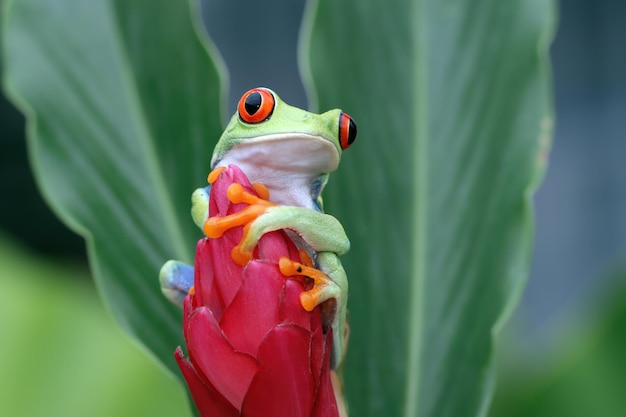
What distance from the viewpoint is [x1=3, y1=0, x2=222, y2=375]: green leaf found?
0.83 m

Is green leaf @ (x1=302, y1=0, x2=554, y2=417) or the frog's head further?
green leaf @ (x1=302, y1=0, x2=554, y2=417)

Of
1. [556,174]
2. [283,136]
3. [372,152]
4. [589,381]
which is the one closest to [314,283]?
[283,136]

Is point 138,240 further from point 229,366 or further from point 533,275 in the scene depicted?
point 533,275

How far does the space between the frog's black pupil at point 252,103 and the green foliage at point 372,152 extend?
274 millimetres

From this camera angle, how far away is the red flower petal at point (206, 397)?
0.57m

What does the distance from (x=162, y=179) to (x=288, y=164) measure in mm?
336

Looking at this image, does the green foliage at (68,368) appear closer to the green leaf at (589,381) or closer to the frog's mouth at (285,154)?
the green leaf at (589,381)

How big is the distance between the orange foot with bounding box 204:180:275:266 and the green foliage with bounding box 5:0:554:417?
26 cm

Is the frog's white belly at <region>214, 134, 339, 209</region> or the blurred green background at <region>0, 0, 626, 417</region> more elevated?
the frog's white belly at <region>214, 134, 339, 209</region>

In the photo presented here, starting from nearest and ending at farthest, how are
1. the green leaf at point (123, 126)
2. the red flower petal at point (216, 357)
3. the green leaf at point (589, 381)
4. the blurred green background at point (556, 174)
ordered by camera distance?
the red flower petal at point (216, 357)
the green leaf at point (123, 126)
the green leaf at point (589, 381)
the blurred green background at point (556, 174)

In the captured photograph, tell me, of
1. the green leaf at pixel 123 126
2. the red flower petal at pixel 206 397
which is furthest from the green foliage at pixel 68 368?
the red flower petal at pixel 206 397

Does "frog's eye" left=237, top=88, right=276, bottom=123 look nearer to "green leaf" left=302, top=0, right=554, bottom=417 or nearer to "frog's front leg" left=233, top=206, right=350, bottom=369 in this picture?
"frog's front leg" left=233, top=206, right=350, bottom=369

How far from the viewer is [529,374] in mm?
1643

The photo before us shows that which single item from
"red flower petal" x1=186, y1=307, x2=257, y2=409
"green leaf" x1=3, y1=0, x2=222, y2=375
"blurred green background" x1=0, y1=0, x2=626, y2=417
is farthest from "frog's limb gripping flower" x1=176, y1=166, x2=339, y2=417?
"blurred green background" x1=0, y1=0, x2=626, y2=417
